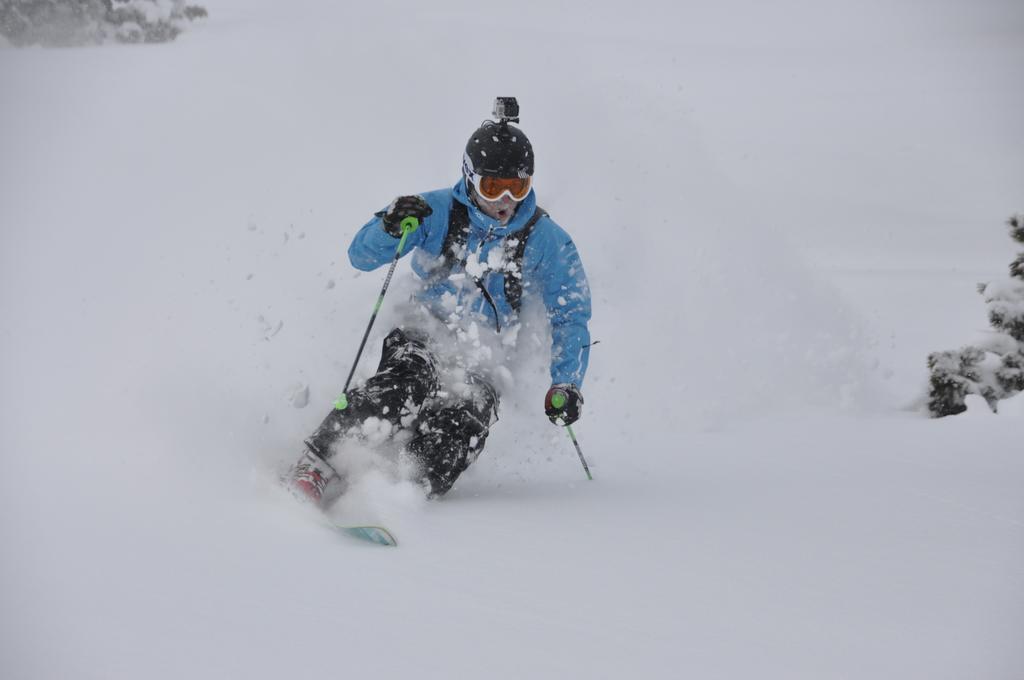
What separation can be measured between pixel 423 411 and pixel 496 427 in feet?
2.36

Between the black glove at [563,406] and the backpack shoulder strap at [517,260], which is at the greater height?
the backpack shoulder strap at [517,260]

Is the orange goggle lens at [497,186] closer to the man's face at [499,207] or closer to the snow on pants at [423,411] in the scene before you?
the man's face at [499,207]

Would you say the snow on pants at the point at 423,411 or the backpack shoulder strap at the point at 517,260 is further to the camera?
the backpack shoulder strap at the point at 517,260

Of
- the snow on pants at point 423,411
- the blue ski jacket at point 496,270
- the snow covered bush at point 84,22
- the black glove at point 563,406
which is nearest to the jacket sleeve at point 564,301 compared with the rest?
the blue ski jacket at point 496,270

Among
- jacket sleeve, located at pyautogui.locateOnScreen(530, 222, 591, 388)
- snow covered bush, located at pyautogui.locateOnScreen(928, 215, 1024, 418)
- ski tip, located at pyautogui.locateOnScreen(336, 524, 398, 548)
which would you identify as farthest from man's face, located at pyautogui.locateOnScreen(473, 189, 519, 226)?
snow covered bush, located at pyautogui.locateOnScreen(928, 215, 1024, 418)

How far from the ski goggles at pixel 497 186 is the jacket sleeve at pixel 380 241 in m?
0.24

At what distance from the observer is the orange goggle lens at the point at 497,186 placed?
3682mm

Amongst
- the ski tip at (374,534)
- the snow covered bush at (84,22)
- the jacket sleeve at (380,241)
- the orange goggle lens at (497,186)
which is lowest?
A: the ski tip at (374,534)

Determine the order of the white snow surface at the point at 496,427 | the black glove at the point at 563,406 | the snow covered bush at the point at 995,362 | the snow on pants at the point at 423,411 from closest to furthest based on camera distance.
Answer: the white snow surface at the point at 496,427
the snow on pants at the point at 423,411
the black glove at the point at 563,406
the snow covered bush at the point at 995,362

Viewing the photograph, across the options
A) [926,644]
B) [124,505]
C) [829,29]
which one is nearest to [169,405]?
[124,505]

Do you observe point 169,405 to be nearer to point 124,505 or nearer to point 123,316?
point 124,505

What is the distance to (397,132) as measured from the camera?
1228 cm

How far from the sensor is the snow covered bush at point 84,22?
16016 mm

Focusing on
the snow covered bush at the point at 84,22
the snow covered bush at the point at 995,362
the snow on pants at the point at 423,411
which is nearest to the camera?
the snow on pants at the point at 423,411
